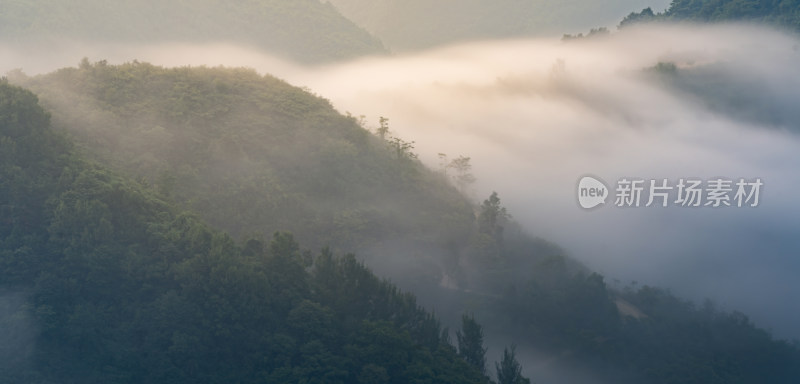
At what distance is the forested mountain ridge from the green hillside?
3.43m

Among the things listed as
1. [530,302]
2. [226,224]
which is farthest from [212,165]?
[530,302]

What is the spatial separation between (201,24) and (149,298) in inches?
2355

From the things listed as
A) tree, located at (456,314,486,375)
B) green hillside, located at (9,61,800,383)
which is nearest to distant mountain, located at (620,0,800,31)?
green hillside, located at (9,61,800,383)

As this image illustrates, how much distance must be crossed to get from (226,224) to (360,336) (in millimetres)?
9279

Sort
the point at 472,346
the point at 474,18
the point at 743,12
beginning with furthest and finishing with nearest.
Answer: the point at 474,18 < the point at 743,12 < the point at 472,346

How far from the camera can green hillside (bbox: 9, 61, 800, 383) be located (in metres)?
35.1

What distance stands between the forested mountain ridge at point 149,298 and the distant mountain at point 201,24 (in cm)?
4590

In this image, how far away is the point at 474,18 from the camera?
4154 inches
